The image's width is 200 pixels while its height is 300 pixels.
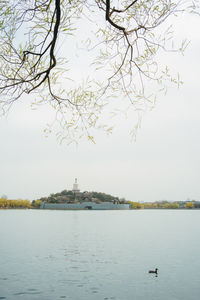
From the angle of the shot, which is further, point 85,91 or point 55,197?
point 55,197

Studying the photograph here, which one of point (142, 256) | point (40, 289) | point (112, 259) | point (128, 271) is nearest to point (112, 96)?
point (40, 289)

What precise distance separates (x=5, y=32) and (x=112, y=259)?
75.4 feet

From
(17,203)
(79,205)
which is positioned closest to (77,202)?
(79,205)

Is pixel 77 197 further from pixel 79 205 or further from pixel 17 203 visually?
pixel 17 203

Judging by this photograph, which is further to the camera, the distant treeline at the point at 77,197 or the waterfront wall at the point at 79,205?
the distant treeline at the point at 77,197

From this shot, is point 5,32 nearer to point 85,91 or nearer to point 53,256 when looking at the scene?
point 85,91

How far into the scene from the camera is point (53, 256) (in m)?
27.5

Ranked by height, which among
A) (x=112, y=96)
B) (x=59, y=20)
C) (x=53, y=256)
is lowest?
(x=53, y=256)

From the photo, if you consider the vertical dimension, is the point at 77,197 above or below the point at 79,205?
above

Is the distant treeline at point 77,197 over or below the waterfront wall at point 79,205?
over

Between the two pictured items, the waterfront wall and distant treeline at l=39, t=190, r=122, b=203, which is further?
distant treeline at l=39, t=190, r=122, b=203

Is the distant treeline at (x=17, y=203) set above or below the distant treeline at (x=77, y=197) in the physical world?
below

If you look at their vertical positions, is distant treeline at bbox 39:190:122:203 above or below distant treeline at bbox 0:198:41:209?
above

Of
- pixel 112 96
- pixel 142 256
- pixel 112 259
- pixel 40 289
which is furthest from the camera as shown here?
pixel 142 256
